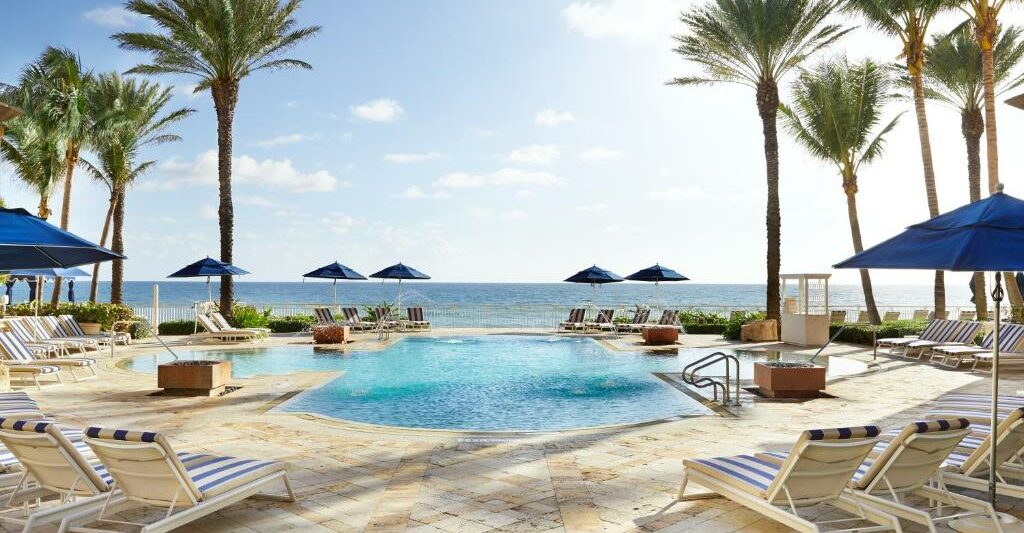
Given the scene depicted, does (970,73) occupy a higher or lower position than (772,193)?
higher

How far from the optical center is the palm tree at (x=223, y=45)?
68.8 feet

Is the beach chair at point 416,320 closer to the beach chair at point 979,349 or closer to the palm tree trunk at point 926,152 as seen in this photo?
the beach chair at point 979,349

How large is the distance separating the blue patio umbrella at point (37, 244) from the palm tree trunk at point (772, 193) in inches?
697

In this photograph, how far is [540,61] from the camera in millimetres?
24422

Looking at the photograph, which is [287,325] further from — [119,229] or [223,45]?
→ [119,229]

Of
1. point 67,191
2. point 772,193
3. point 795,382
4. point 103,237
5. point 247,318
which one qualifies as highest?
point 67,191

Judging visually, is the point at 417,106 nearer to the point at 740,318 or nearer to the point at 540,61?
the point at 540,61

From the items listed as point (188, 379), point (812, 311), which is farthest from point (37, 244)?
point (812, 311)

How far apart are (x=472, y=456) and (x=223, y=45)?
1890 centimetres

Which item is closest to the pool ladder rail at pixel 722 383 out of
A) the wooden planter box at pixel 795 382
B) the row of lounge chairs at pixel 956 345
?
the wooden planter box at pixel 795 382

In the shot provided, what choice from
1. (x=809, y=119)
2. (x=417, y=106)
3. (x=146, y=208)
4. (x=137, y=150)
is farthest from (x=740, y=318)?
(x=146, y=208)

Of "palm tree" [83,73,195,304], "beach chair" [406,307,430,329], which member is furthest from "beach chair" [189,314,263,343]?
"palm tree" [83,73,195,304]

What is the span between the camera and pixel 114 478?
4.27 meters

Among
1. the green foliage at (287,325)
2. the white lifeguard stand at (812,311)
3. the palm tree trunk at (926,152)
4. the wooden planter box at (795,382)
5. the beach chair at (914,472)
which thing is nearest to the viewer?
the beach chair at (914,472)
